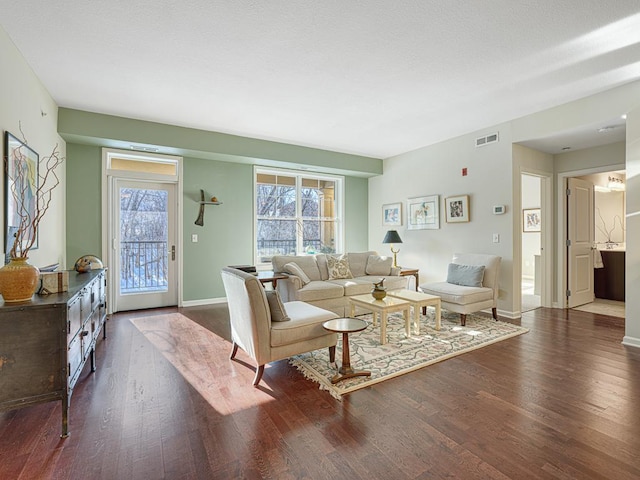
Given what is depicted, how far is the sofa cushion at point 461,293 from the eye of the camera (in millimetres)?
4094

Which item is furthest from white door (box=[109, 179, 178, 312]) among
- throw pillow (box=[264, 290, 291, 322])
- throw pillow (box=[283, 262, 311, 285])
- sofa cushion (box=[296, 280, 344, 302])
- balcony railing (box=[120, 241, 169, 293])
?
throw pillow (box=[264, 290, 291, 322])

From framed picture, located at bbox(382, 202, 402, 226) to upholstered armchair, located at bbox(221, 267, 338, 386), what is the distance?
154 inches

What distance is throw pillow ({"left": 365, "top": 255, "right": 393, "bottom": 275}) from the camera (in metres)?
5.33

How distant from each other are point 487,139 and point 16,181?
5540 mm

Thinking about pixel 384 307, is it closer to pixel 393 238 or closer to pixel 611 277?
pixel 393 238

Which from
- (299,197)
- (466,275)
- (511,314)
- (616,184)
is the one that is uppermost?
(616,184)

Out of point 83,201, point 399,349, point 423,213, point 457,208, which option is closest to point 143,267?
point 83,201

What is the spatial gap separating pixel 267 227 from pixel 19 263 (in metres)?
4.25

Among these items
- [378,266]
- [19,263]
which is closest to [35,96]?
[19,263]

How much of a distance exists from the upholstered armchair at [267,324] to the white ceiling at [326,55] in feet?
6.36

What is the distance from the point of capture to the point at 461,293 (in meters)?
4.11

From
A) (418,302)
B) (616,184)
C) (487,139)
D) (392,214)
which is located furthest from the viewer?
(392,214)

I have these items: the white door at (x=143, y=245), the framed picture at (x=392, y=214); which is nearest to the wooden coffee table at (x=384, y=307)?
the framed picture at (x=392, y=214)

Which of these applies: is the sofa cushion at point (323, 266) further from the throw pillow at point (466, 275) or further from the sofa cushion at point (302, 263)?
the throw pillow at point (466, 275)
